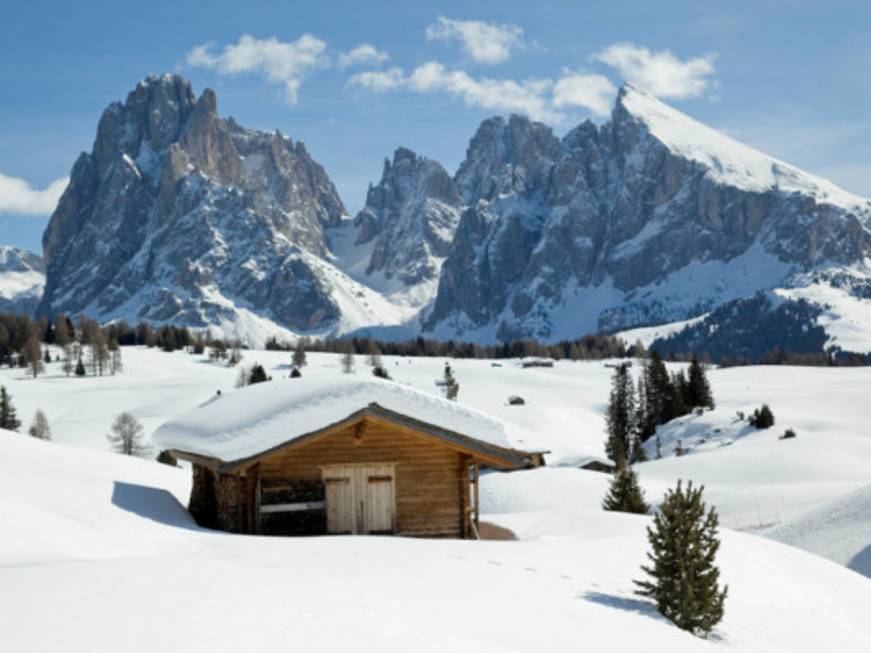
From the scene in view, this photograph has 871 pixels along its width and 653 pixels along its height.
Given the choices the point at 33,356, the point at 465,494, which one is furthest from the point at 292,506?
the point at 33,356

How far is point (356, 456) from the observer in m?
24.0

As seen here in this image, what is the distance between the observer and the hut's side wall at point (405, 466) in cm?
2373

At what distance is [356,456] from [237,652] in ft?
46.9

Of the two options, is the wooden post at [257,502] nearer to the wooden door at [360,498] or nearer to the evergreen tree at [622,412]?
the wooden door at [360,498]

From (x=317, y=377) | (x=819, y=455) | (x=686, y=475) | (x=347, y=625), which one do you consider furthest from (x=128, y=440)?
(x=347, y=625)

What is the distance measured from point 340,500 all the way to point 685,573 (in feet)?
32.0

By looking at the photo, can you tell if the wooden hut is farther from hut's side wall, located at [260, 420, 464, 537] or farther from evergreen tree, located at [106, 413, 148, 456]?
evergreen tree, located at [106, 413, 148, 456]

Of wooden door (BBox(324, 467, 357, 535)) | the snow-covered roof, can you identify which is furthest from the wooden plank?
the snow-covered roof

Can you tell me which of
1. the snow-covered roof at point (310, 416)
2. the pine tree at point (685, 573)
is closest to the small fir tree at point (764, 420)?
the snow-covered roof at point (310, 416)

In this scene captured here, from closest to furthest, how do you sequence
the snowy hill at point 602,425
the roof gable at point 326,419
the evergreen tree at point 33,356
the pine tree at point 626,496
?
1. the roof gable at point 326,419
2. the pine tree at point 626,496
3. the snowy hill at point 602,425
4. the evergreen tree at point 33,356

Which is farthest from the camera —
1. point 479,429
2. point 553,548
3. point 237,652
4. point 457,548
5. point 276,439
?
point 479,429

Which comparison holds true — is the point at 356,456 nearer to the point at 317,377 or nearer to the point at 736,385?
the point at 317,377

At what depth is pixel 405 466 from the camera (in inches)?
966

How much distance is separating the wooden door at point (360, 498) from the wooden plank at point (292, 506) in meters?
0.28
